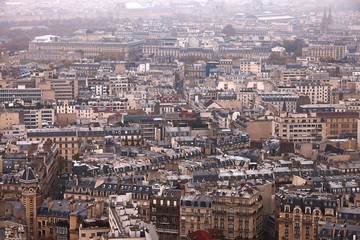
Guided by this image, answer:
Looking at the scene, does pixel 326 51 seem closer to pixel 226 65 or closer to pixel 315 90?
pixel 226 65

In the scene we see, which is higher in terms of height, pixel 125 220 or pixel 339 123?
pixel 125 220

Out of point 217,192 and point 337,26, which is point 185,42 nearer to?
point 337,26

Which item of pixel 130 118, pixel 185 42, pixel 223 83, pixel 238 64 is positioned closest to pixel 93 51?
pixel 185 42

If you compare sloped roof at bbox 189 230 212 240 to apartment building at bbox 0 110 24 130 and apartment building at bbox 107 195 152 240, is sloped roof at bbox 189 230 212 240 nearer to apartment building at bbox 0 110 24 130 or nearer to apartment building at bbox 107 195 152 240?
apartment building at bbox 107 195 152 240

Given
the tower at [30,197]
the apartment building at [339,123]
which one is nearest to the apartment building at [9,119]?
the apartment building at [339,123]

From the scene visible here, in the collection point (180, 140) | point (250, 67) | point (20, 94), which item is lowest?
point (250, 67)

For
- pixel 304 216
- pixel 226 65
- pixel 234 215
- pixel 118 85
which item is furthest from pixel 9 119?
pixel 226 65

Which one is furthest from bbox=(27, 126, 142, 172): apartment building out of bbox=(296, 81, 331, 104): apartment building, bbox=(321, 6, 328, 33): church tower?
bbox=(321, 6, 328, 33): church tower
